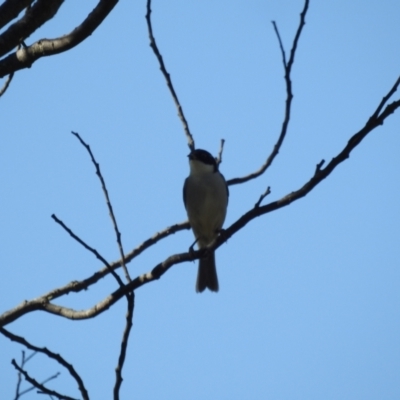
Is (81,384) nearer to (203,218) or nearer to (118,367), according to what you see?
(118,367)

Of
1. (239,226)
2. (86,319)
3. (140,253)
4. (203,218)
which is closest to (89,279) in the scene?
(140,253)

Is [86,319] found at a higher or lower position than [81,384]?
higher

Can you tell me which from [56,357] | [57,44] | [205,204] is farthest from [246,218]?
[205,204]

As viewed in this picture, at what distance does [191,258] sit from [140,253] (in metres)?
1.64

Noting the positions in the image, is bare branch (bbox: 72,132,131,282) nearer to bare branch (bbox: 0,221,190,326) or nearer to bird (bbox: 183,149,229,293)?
bare branch (bbox: 0,221,190,326)

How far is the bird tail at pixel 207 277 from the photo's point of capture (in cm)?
758

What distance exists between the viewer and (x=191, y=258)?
3680 millimetres

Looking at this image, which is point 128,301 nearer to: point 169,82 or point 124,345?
point 124,345

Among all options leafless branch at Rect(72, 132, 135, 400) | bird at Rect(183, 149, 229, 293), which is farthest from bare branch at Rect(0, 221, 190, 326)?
bird at Rect(183, 149, 229, 293)

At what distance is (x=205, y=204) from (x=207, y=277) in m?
0.87

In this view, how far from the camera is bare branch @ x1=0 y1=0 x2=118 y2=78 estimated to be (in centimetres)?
328

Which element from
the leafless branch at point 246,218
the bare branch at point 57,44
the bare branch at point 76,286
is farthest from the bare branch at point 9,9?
the bare branch at point 76,286

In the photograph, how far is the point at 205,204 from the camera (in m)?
7.44

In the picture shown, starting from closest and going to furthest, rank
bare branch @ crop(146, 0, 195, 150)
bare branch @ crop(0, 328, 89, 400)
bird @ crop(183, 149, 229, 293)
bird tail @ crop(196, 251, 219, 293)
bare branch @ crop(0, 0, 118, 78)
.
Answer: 1. bare branch @ crop(0, 328, 89, 400)
2. bare branch @ crop(0, 0, 118, 78)
3. bare branch @ crop(146, 0, 195, 150)
4. bird @ crop(183, 149, 229, 293)
5. bird tail @ crop(196, 251, 219, 293)
